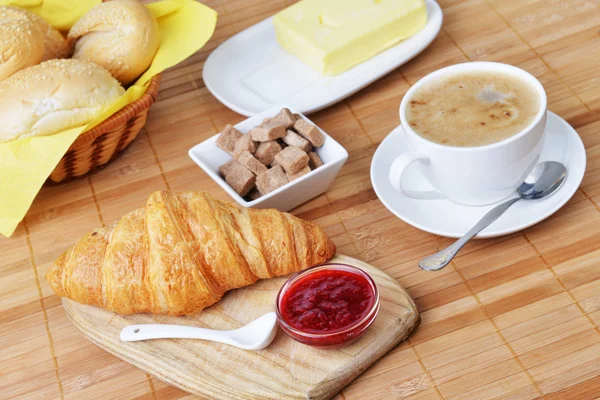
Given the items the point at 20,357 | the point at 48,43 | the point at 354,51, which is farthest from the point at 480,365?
the point at 48,43

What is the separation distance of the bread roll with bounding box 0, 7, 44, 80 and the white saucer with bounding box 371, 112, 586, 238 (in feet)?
3.11

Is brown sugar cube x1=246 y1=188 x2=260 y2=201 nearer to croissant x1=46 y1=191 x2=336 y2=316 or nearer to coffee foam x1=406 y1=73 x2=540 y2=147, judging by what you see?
croissant x1=46 y1=191 x2=336 y2=316

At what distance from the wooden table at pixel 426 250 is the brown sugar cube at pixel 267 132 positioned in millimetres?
183

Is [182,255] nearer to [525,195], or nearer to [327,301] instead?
[327,301]

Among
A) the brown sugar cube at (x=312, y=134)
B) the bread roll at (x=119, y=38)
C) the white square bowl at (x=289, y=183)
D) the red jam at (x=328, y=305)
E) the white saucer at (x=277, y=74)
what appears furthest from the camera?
the white saucer at (x=277, y=74)

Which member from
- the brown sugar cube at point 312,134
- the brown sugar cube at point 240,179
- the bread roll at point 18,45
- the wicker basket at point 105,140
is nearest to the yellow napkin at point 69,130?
the wicker basket at point 105,140

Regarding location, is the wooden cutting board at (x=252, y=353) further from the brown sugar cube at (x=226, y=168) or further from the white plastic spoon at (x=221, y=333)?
the brown sugar cube at (x=226, y=168)

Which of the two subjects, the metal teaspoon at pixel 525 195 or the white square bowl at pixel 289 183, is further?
the white square bowl at pixel 289 183

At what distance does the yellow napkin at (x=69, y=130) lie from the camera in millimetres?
1800

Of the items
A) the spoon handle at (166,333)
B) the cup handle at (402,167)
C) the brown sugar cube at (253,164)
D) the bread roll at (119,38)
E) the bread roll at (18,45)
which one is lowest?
the spoon handle at (166,333)

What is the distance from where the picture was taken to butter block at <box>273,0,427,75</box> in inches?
85.0

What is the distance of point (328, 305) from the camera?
4.72ft

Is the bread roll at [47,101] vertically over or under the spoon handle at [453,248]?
over

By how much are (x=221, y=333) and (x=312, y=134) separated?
585 millimetres
